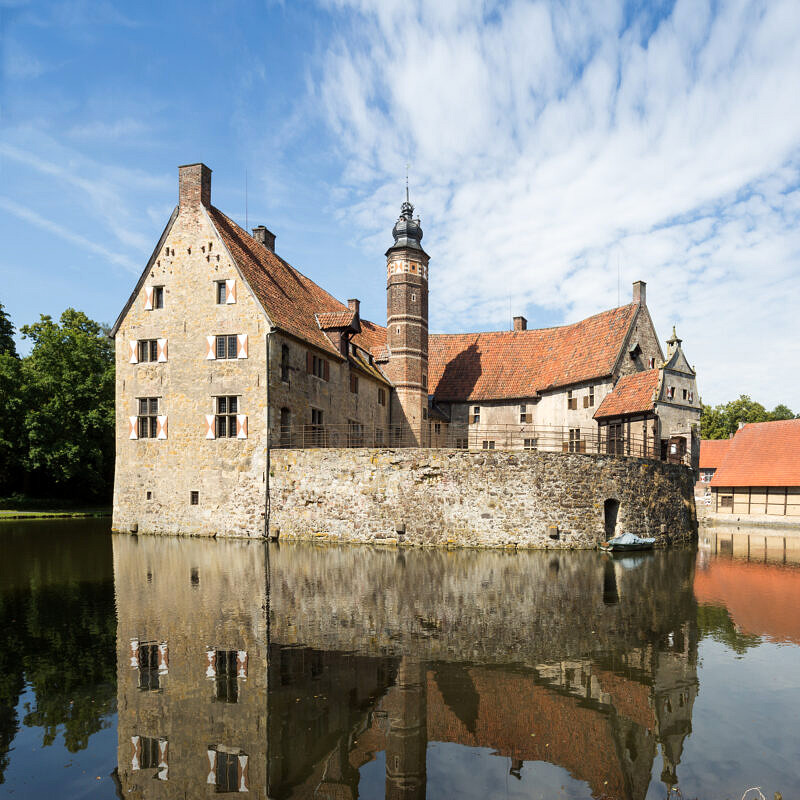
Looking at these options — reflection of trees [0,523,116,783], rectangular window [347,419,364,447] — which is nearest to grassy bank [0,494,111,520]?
rectangular window [347,419,364,447]

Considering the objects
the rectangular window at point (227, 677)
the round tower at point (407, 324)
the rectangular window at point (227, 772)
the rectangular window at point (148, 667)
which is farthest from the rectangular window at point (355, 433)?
the rectangular window at point (227, 772)

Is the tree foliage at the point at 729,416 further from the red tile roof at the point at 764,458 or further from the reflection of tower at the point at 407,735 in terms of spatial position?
the reflection of tower at the point at 407,735

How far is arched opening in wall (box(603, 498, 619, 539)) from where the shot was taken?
83.4ft

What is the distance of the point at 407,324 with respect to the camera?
3459 cm

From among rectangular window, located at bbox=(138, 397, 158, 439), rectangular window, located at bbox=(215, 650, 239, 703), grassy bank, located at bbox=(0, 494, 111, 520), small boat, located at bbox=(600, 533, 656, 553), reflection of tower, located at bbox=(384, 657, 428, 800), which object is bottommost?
grassy bank, located at bbox=(0, 494, 111, 520)

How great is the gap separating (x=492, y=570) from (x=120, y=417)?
1828 centimetres

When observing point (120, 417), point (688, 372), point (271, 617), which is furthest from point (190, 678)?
point (688, 372)

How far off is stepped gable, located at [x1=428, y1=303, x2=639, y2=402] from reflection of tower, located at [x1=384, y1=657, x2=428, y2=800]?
95.2 ft

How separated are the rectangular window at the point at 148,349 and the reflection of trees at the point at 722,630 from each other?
23.4 m

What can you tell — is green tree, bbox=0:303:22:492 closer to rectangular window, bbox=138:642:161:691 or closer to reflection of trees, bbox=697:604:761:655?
rectangular window, bbox=138:642:161:691

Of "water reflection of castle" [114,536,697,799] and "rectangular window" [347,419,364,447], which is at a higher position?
"rectangular window" [347,419,364,447]

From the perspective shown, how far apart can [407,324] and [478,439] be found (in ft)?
32.4

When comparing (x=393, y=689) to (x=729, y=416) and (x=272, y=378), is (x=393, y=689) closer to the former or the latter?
(x=272, y=378)

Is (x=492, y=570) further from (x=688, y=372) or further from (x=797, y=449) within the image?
(x=797, y=449)
